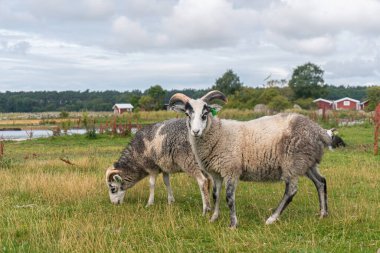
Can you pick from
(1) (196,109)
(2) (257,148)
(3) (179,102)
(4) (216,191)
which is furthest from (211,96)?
(4) (216,191)

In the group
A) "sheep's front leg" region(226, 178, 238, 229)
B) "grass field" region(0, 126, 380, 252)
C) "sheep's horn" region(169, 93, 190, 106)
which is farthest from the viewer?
"sheep's horn" region(169, 93, 190, 106)

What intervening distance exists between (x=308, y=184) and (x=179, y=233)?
18.5ft

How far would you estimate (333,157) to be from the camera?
18125 millimetres

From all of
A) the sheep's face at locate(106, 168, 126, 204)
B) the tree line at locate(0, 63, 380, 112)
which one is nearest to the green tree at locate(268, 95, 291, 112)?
the tree line at locate(0, 63, 380, 112)

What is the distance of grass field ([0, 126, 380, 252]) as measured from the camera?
722cm

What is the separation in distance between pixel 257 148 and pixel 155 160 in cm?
300

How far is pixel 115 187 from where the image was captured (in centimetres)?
1138

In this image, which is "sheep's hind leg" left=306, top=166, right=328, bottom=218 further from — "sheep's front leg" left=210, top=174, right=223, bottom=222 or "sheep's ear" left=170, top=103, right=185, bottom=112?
"sheep's ear" left=170, top=103, right=185, bottom=112

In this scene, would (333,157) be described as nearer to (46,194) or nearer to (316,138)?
(316,138)

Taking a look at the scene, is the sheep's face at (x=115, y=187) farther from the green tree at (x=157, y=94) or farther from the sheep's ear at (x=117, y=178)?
the green tree at (x=157, y=94)

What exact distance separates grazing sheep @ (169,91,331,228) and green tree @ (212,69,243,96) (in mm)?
67603

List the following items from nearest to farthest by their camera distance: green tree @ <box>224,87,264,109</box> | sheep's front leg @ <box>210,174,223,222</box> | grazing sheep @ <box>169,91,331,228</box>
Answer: grazing sheep @ <box>169,91,331,228</box> → sheep's front leg @ <box>210,174,223,222</box> → green tree @ <box>224,87,264,109</box>

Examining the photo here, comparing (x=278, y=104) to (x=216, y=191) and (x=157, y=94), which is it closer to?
(x=157, y=94)

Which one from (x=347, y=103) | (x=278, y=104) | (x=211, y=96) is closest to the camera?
(x=211, y=96)
